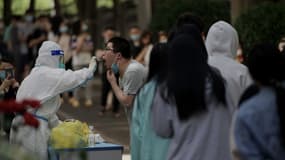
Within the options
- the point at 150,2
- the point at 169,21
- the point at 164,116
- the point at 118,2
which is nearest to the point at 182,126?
the point at 164,116

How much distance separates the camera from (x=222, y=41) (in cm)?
961

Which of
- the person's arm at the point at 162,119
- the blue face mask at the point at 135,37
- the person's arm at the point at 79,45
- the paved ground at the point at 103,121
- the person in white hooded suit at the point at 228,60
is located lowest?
the paved ground at the point at 103,121

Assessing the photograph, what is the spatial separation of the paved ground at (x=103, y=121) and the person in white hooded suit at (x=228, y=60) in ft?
22.3

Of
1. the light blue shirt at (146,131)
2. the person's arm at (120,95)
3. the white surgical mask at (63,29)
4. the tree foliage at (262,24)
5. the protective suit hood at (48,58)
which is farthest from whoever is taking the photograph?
the white surgical mask at (63,29)

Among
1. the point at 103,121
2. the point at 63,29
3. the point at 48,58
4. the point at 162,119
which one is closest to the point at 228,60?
the point at 162,119

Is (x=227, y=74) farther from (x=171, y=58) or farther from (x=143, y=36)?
(x=143, y=36)

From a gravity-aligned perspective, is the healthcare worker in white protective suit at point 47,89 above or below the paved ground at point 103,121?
above

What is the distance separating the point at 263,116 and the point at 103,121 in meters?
14.8

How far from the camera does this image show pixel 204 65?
809cm

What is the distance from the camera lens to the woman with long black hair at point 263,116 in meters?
7.25

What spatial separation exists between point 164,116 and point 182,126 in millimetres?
240

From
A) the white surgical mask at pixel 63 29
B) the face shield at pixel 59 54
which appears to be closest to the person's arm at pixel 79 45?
the white surgical mask at pixel 63 29

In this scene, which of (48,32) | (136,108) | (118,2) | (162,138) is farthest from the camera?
(118,2)

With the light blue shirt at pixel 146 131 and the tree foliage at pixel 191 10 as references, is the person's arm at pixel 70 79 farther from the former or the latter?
the tree foliage at pixel 191 10
